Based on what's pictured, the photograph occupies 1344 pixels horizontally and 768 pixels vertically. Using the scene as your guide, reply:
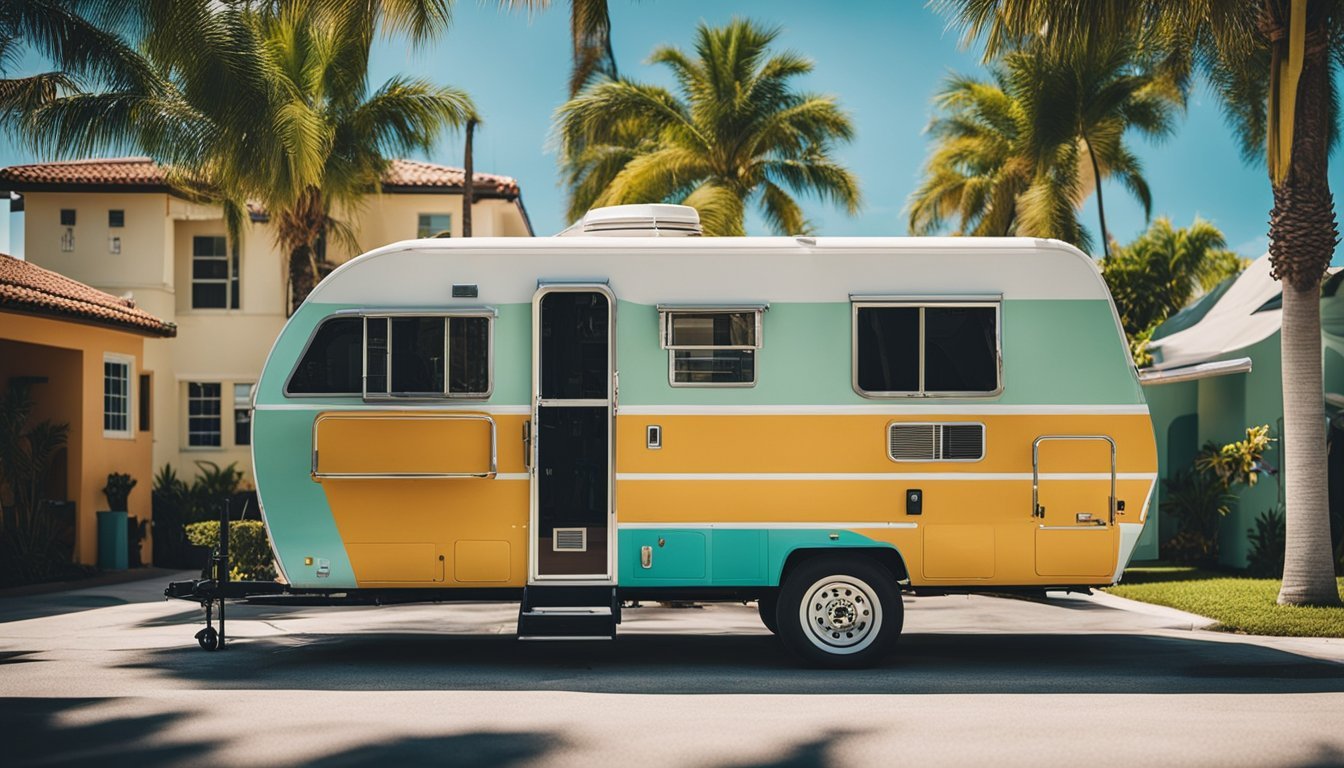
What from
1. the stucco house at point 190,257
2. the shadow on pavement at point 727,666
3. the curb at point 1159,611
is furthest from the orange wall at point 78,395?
the curb at point 1159,611

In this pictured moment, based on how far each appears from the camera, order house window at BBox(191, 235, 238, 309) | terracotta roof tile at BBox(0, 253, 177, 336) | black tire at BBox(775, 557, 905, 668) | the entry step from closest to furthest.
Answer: the entry step < black tire at BBox(775, 557, 905, 668) < terracotta roof tile at BBox(0, 253, 177, 336) < house window at BBox(191, 235, 238, 309)

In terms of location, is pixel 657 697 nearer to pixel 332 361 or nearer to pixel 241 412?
pixel 332 361

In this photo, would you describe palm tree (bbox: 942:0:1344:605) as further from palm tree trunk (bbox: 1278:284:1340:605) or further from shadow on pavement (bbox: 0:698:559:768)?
shadow on pavement (bbox: 0:698:559:768)

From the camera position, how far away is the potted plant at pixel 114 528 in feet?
63.4

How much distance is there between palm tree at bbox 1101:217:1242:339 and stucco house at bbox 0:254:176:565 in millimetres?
16447

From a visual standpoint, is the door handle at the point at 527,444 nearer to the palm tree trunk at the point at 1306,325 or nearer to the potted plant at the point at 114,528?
the palm tree trunk at the point at 1306,325

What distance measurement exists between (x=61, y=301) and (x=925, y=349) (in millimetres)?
13823

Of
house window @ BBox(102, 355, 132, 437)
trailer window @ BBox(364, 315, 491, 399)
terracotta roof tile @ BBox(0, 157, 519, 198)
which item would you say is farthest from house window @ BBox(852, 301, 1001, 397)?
terracotta roof tile @ BBox(0, 157, 519, 198)

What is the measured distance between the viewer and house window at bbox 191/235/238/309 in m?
26.3

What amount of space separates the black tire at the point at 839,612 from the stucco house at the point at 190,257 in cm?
1767

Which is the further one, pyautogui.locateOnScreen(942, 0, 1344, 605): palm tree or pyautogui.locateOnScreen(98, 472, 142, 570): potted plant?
pyautogui.locateOnScreen(98, 472, 142, 570): potted plant

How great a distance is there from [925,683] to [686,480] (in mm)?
→ 2314

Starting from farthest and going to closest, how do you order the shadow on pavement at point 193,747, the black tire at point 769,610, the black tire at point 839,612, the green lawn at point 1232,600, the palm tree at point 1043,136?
the palm tree at point 1043,136 → the green lawn at point 1232,600 → the black tire at point 769,610 → the black tire at point 839,612 → the shadow on pavement at point 193,747

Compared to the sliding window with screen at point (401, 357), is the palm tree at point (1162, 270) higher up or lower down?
higher up
